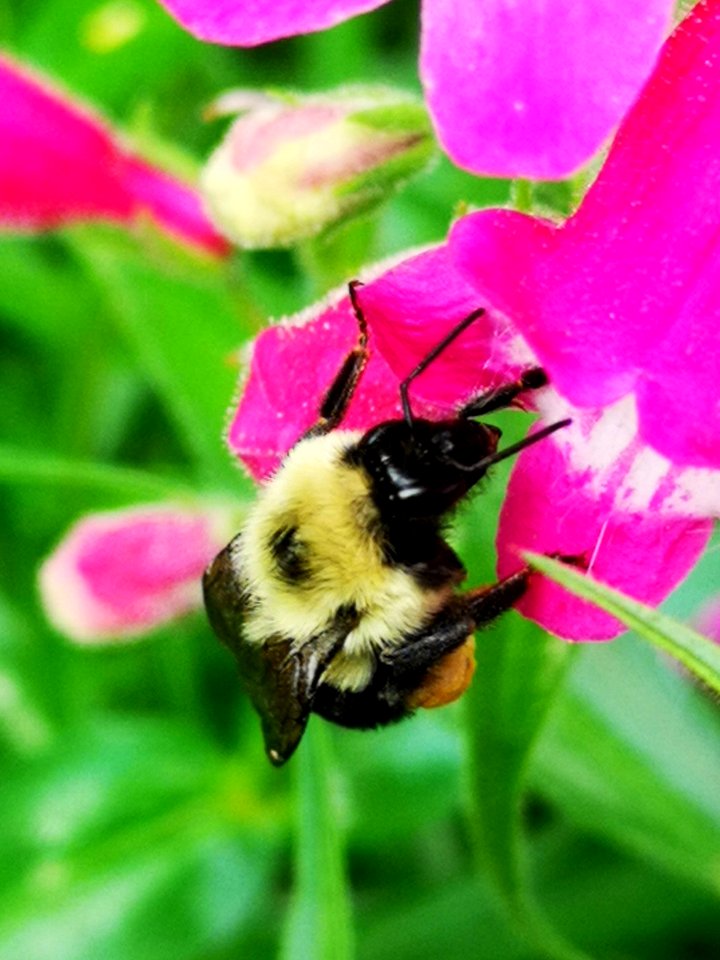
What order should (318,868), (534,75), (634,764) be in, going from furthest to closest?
(634,764)
(318,868)
(534,75)

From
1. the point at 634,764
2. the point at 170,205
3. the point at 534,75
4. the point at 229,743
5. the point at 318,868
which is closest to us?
the point at 534,75

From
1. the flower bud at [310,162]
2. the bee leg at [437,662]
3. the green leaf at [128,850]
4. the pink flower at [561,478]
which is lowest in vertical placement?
the green leaf at [128,850]

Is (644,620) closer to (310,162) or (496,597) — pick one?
(496,597)

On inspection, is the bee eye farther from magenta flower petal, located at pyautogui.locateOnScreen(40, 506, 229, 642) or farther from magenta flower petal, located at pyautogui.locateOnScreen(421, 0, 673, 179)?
magenta flower petal, located at pyautogui.locateOnScreen(40, 506, 229, 642)

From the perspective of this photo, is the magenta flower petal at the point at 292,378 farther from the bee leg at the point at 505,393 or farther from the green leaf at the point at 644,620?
the green leaf at the point at 644,620

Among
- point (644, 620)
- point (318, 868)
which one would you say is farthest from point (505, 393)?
point (318, 868)

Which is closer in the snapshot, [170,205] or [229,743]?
[170,205]

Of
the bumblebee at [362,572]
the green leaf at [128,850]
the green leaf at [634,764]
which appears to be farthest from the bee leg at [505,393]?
the green leaf at [128,850]

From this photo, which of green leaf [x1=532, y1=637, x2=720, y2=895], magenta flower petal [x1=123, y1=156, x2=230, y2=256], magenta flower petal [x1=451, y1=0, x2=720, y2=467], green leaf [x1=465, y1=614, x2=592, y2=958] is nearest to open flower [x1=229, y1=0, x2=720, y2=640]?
magenta flower petal [x1=451, y1=0, x2=720, y2=467]
